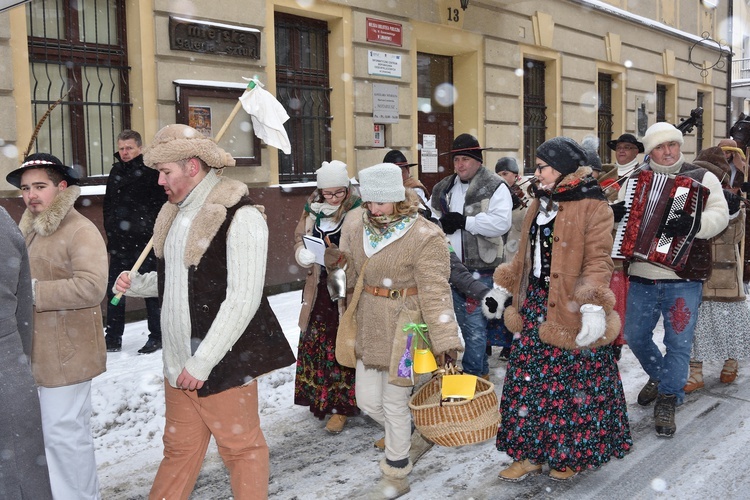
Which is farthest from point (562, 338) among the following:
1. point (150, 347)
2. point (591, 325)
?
point (150, 347)

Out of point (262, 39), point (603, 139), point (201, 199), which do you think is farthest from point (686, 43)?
point (201, 199)

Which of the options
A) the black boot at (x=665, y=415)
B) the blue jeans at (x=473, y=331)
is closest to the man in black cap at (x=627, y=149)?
the blue jeans at (x=473, y=331)

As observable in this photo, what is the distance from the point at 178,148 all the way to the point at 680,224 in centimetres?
338

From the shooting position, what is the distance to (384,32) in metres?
10.7

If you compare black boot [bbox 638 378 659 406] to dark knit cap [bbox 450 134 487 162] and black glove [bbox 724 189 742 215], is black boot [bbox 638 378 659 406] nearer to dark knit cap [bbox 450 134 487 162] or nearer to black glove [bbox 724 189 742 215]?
black glove [bbox 724 189 742 215]

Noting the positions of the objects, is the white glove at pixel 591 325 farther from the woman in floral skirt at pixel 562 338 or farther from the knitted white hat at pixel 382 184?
the knitted white hat at pixel 382 184

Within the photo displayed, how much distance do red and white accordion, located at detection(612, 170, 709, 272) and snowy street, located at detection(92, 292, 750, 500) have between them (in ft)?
3.92

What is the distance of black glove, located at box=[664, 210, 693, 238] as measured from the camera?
15.9ft

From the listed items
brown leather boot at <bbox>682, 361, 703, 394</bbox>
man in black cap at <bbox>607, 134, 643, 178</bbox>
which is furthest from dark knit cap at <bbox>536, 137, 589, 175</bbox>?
man in black cap at <bbox>607, 134, 643, 178</bbox>

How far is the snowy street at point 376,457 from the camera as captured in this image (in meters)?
4.11

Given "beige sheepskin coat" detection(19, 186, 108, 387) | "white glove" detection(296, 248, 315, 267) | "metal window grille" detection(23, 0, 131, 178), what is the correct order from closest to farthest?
"beige sheepskin coat" detection(19, 186, 108, 387), "white glove" detection(296, 248, 315, 267), "metal window grille" detection(23, 0, 131, 178)

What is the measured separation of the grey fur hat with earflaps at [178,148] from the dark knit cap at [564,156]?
1.88m

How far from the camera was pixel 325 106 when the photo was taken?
10.4 m

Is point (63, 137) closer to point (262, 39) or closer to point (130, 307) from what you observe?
point (130, 307)
